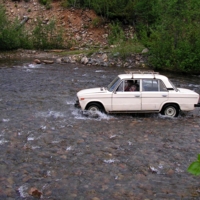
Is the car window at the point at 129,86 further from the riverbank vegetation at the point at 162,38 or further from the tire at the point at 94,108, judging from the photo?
the riverbank vegetation at the point at 162,38

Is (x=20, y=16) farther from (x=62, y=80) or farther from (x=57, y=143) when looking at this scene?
(x=57, y=143)

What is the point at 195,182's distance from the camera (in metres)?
8.24

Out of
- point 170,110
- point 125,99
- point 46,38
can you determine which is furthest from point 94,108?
point 46,38

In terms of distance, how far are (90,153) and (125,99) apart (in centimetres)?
378

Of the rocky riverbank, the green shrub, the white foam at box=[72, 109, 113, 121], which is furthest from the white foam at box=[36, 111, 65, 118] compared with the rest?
the green shrub

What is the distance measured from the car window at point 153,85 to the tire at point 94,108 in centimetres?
199

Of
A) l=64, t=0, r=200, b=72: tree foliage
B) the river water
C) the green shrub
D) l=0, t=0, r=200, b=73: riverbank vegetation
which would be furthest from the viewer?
the green shrub

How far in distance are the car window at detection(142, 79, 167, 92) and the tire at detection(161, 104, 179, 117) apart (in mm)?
752

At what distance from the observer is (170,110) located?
1340cm

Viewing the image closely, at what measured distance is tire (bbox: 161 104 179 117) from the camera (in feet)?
43.7

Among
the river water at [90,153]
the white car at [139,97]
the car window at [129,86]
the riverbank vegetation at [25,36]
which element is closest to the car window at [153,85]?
the white car at [139,97]

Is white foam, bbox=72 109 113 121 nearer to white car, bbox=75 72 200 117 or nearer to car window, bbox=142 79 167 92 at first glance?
white car, bbox=75 72 200 117

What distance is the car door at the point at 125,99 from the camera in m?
13.0

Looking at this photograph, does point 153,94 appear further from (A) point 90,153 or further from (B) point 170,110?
(A) point 90,153
